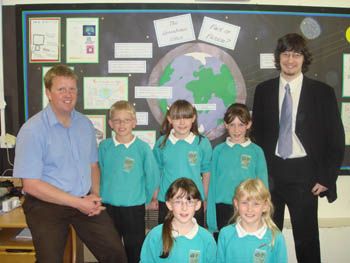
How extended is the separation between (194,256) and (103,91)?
1.70m

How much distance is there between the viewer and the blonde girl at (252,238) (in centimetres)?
178

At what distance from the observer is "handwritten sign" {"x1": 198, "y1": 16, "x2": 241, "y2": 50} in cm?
276

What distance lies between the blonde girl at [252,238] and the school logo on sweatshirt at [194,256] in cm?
15

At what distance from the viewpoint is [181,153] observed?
90.1 inches

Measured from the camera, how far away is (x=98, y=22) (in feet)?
8.99

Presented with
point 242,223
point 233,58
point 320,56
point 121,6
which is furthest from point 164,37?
point 242,223

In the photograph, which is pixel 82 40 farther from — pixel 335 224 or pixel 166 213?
pixel 335 224

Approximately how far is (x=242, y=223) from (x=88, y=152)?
1203mm

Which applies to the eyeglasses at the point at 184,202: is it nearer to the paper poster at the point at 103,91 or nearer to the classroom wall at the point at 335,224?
the paper poster at the point at 103,91

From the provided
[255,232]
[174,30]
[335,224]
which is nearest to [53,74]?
[174,30]

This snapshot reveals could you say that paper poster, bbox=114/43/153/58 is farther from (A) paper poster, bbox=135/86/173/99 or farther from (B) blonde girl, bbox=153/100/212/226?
(B) blonde girl, bbox=153/100/212/226

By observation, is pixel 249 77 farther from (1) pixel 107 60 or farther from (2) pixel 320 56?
(1) pixel 107 60

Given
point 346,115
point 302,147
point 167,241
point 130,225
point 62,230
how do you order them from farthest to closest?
point 346,115, point 302,147, point 130,225, point 62,230, point 167,241

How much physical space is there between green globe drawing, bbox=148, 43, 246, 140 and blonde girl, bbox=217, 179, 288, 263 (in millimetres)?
1110
